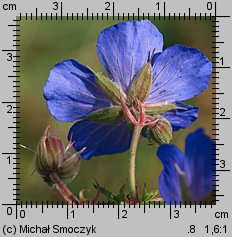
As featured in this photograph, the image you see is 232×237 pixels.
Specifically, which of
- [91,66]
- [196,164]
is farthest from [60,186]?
[91,66]

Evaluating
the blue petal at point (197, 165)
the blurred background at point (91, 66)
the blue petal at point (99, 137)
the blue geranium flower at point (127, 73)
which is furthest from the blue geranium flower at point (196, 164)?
the blurred background at point (91, 66)

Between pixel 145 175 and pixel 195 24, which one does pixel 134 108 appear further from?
pixel 195 24

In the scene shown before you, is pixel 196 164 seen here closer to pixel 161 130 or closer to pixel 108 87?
pixel 161 130

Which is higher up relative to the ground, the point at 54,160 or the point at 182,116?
the point at 182,116

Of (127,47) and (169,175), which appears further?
(169,175)

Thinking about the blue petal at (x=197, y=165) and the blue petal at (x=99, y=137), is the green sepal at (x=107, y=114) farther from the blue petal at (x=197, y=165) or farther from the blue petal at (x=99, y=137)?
the blue petal at (x=197, y=165)

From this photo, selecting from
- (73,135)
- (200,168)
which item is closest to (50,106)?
(73,135)
